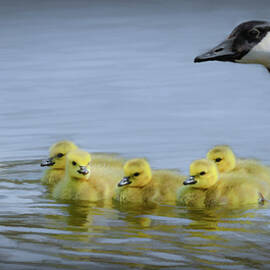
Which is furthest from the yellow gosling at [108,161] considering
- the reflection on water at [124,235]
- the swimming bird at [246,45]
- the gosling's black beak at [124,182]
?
the swimming bird at [246,45]

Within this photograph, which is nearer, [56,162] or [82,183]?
[82,183]

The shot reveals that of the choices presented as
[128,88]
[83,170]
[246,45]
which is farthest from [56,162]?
[128,88]

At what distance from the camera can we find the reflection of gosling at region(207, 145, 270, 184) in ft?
23.7

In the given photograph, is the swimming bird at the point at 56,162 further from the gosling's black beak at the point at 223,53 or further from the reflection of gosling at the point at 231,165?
the gosling's black beak at the point at 223,53

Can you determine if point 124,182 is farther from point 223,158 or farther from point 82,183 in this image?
point 223,158

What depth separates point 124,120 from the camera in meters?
9.64

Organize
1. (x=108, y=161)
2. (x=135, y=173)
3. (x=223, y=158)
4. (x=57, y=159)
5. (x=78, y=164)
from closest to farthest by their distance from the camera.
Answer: (x=135, y=173), (x=78, y=164), (x=223, y=158), (x=57, y=159), (x=108, y=161)

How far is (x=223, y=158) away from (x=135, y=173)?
2.66ft

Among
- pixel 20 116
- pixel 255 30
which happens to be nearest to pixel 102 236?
pixel 255 30

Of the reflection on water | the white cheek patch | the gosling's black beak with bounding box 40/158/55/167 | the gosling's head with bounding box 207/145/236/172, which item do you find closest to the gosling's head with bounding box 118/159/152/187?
the reflection on water

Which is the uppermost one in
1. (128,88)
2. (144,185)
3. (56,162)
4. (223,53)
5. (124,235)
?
(128,88)

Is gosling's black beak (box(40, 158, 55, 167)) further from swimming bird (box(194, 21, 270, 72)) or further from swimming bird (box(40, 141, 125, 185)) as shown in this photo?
swimming bird (box(194, 21, 270, 72))

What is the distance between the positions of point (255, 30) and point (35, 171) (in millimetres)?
2331

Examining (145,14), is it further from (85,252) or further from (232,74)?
(85,252)
